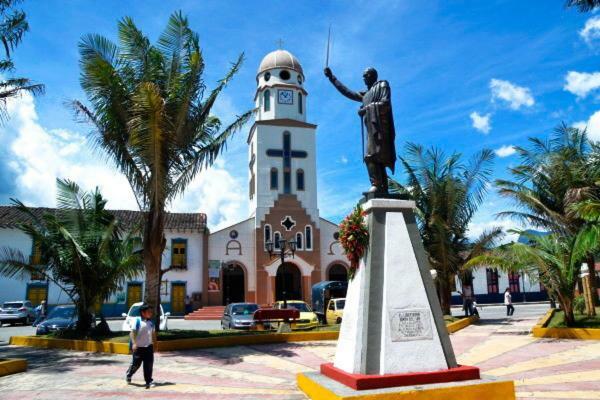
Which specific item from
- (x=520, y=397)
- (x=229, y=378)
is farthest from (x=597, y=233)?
(x=229, y=378)

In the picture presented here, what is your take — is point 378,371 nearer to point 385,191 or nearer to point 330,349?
point 385,191

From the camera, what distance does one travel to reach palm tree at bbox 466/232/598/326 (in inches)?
525

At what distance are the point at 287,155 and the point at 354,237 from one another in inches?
1099

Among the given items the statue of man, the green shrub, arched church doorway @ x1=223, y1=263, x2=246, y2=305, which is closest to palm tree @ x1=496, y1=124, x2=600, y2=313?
the green shrub

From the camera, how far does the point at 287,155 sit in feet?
114

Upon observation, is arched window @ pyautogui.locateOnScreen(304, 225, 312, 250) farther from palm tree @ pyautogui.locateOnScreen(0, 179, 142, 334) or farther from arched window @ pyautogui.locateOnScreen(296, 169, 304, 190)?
palm tree @ pyautogui.locateOnScreen(0, 179, 142, 334)

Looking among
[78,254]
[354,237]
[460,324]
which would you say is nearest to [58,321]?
[78,254]

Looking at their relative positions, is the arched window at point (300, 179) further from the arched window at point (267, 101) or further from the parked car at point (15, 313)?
the parked car at point (15, 313)

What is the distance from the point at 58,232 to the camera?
1432cm

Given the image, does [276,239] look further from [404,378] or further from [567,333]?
[404,378]

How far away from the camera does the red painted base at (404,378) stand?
612 cm

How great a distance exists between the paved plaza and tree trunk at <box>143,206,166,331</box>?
6.59 feet

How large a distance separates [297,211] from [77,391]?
26.6 meters

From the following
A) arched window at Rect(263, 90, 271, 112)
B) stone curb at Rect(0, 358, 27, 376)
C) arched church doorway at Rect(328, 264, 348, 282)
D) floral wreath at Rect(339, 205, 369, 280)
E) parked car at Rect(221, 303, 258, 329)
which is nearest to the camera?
floral wreath at Rect(339, 205, 369, 280)
